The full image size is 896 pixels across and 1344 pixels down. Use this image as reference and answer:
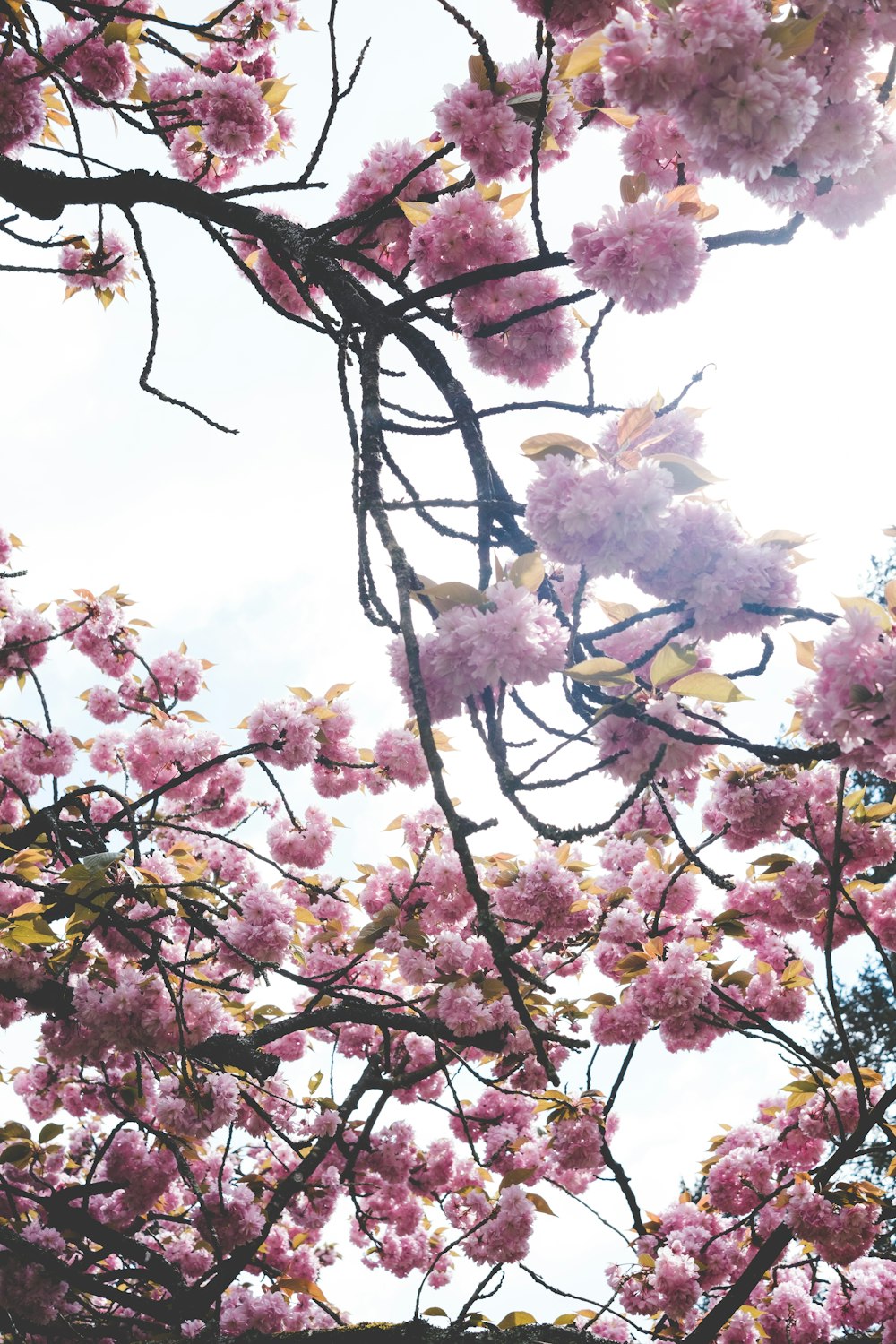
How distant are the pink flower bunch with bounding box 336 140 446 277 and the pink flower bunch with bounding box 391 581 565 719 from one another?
1770mm

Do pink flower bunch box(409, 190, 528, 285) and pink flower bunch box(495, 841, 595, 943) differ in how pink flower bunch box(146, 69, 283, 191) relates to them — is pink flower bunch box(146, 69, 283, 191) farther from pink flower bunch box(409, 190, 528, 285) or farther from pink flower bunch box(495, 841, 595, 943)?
pink flower bunch box(495, 841, 595, 943)

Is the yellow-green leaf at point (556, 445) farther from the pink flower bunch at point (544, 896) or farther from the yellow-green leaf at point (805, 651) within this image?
A: the pink flower bunch at point (544, 896)

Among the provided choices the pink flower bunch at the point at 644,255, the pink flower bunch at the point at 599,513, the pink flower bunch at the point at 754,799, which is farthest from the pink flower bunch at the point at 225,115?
the pink flower bunch at the point at 754,799

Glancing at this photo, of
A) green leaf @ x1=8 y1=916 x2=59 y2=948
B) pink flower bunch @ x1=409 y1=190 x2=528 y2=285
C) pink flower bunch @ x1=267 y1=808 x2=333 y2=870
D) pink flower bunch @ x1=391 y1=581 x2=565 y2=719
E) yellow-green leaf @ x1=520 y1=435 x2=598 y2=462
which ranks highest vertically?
pink flower bunch @ x1=409 y1=190 x2=528 y2=285

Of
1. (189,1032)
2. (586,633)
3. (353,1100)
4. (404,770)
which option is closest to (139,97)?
(404,770)

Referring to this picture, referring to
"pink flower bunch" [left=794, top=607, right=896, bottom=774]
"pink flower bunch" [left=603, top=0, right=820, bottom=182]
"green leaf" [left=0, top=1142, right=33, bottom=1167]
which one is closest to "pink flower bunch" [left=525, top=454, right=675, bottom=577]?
"pink flower bunch" [left=794, top=607, right=896, bottom=774]

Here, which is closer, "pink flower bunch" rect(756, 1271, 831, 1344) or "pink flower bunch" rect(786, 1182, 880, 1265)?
"pink flower bunch" rect(786, 1182, 880, 1265)

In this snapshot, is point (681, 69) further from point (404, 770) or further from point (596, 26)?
point (404, 770)

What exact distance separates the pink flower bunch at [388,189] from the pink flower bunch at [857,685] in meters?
1.97

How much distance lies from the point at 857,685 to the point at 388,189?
2384mm

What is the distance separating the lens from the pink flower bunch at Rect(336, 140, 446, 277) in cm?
285

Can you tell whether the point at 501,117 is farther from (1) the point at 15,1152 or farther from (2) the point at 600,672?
(1) the point at 15,1152

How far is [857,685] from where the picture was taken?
159 cm

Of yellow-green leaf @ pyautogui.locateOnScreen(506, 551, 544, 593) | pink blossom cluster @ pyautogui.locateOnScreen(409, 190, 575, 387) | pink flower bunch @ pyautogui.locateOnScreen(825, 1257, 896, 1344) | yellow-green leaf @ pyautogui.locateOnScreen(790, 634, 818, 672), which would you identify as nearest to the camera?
yellow-green leaf @ pyautogui.locateOnScreen(506, 551, 544, 593)
